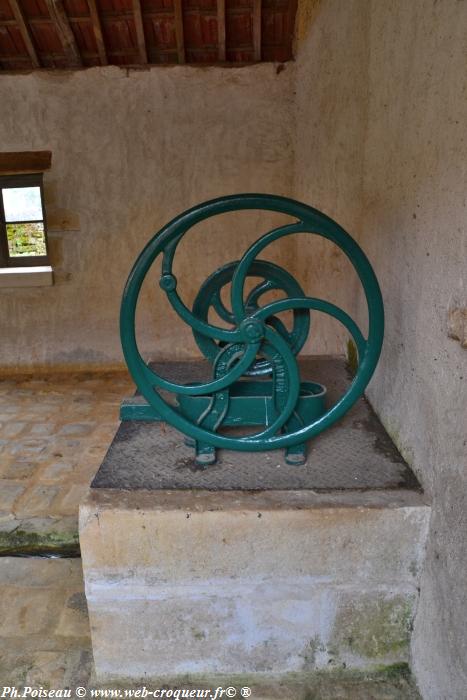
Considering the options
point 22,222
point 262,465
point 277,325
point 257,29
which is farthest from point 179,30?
point 262,465

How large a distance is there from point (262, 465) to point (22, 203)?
3.56 meters

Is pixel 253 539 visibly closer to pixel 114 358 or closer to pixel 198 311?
pixel 198 311

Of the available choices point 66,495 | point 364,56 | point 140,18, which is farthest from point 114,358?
point 364,56

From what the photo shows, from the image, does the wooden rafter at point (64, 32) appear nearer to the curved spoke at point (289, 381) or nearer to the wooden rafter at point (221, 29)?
the wooden rafter at point (221, 29)

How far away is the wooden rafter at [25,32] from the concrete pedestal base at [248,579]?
11.4ft

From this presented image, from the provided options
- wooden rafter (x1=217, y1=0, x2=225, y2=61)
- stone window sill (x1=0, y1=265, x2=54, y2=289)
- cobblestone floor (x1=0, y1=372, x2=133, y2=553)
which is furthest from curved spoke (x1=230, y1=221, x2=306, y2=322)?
stone window sill (x1=0, y1=265, x2=54, y2=289)

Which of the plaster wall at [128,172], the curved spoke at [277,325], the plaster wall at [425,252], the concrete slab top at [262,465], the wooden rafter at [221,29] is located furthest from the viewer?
the plaster wall at [128,172]

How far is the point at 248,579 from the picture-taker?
1.37 meters

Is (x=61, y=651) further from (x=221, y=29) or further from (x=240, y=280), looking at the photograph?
(x=221, y=29)

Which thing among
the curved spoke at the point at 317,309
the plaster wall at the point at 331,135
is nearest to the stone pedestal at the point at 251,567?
the curved spoke at the point at 317,309

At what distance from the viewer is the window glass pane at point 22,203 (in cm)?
417

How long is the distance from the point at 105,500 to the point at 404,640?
0.90 metres

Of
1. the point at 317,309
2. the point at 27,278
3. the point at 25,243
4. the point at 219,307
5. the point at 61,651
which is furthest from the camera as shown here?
the point at 25,243

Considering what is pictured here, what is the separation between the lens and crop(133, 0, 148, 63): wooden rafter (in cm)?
337
